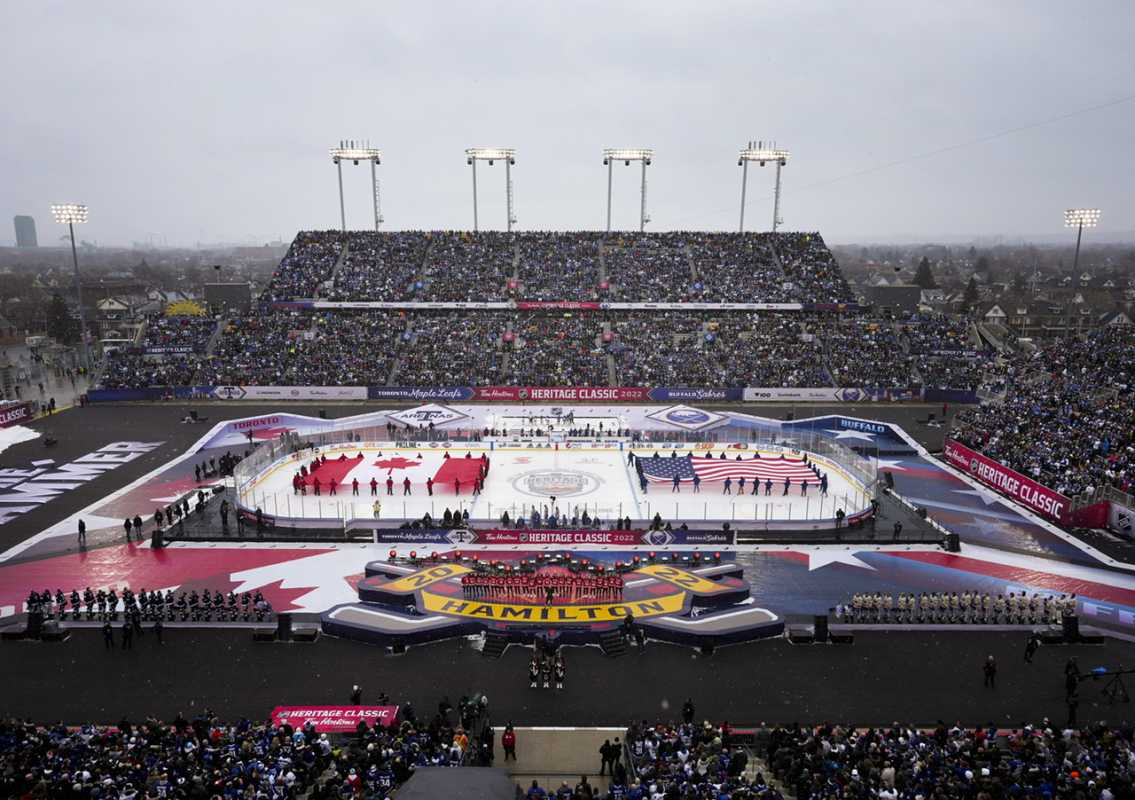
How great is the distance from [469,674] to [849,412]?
3812cm

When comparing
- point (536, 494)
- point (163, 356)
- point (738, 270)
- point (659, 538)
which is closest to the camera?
point (659, 538)

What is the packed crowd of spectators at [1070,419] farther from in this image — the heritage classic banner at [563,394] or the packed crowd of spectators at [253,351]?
the packed crowd of spectators at [253,351]

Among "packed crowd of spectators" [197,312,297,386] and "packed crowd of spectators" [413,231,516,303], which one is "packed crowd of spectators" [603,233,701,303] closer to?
"packed crowd of spectators" [413,231,516,303]

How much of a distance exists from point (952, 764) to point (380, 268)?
62.6m

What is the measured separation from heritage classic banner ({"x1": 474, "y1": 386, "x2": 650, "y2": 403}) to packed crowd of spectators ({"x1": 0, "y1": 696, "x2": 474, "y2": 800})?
3674 centimetres

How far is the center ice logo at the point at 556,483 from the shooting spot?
3269cm

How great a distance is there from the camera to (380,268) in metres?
67.3

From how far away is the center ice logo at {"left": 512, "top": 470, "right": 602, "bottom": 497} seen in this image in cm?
3269

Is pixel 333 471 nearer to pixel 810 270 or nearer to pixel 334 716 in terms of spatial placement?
pixel 334 716

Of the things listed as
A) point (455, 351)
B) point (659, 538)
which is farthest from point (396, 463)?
point (455, 351)

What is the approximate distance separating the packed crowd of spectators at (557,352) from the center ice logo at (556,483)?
1843 cm

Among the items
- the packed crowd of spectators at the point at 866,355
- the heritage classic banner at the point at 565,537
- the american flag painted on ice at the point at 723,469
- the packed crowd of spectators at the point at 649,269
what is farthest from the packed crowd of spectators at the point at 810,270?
the heritage classic banner at the point at 565,537

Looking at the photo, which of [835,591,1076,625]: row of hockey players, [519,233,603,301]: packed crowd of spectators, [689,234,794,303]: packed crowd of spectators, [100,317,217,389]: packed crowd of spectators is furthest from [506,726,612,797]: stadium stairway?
[689,234,794,303]: packed crowd of spectators

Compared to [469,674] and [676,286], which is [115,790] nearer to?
[469,674]
